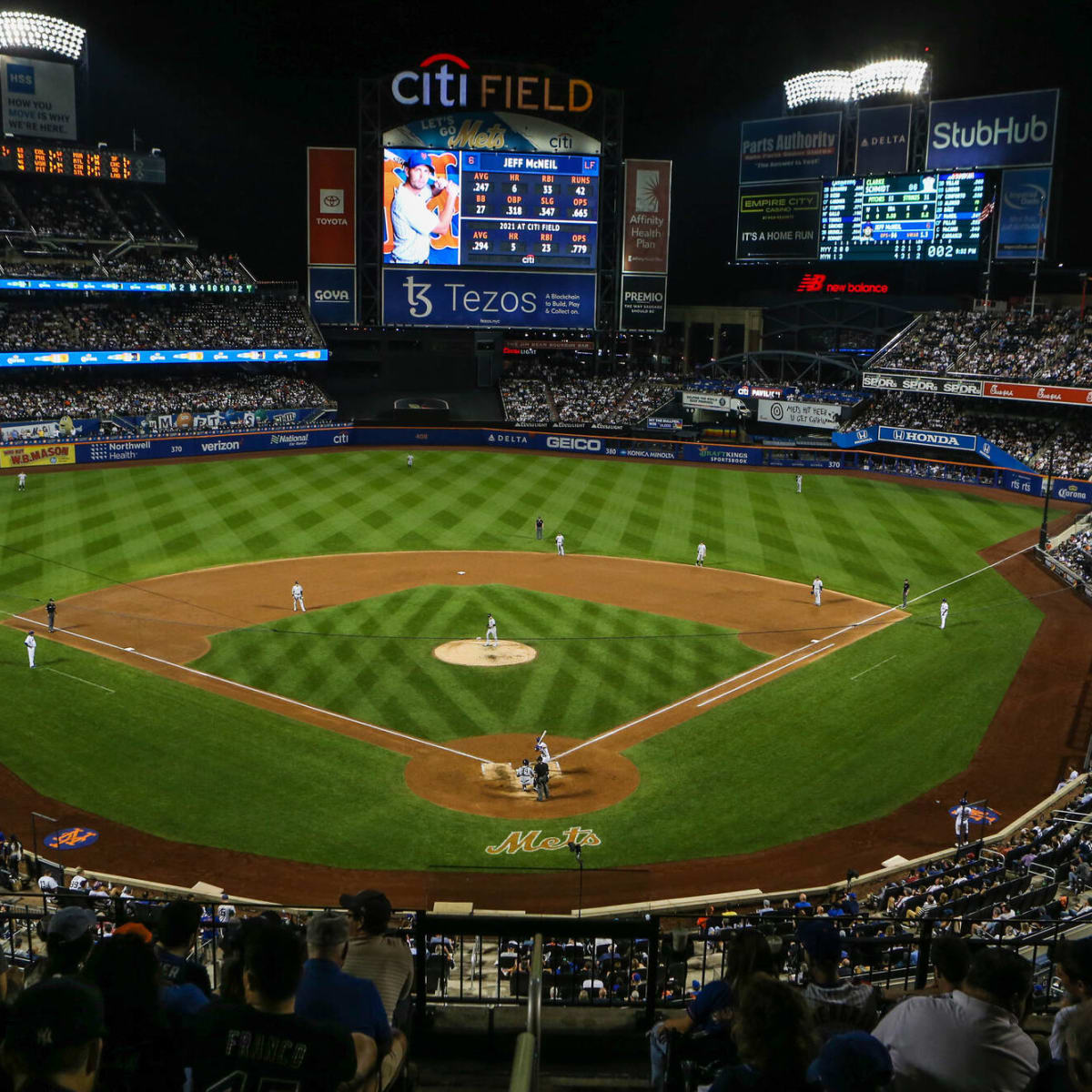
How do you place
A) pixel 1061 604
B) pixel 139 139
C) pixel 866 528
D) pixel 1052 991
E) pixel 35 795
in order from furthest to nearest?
pixel 139 139, pixel 866 528, pixel 1061 604, pixel 35 795, pixel 1052 991

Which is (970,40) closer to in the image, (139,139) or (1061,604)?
(1061,604)

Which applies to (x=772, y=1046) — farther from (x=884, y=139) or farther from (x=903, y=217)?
(x=884, y=139)

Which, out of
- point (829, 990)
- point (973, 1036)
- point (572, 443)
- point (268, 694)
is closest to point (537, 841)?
point (268, 694)

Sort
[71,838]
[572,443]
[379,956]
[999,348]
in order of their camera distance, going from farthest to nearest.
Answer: [572,443] < [999,348] < [71,838] < [379,956]

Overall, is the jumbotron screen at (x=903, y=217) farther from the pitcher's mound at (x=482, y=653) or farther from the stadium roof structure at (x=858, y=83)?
the pitcher's mound at (x=482, y=653)

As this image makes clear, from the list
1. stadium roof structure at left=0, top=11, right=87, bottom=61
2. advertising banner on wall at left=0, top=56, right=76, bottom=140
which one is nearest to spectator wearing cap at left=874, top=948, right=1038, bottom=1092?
stadium roof structure at left=0, top=11, right=87, bottom=61

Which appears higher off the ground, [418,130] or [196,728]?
[418,130]

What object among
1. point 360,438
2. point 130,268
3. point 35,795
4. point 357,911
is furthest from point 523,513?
point 357,911
